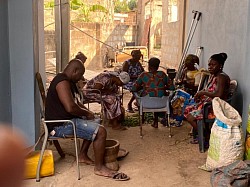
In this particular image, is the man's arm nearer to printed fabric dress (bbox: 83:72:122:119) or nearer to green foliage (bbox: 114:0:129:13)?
printed fabric dress (bbox: 83:72:122:119)

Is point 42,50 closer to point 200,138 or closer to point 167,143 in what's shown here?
point 167,143

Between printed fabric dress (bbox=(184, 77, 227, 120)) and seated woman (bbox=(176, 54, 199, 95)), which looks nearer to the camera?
printed fabric dress (bbox=(184, 77, 227, 120))

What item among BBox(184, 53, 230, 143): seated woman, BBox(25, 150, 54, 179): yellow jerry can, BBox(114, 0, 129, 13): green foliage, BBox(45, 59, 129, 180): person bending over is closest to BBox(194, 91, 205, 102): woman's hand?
BBox(184, 53, 230, 143): seated woman

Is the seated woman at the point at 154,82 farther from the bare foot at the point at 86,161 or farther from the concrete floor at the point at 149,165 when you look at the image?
the bare foot at the point at 86,161

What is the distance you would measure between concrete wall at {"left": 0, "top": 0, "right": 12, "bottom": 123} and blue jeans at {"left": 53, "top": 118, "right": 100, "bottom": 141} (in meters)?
0.60

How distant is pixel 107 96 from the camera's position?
16.4ft

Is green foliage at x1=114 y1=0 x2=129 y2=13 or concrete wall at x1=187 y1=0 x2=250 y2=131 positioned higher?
green foliage at x1=114 y1=0 x2=129 y2=13

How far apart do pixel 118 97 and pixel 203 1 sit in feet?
9.95

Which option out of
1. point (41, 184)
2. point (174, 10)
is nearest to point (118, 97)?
point (41, 184)

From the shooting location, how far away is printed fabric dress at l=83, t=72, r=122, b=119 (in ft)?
16.3

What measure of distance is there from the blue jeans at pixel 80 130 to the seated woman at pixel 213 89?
56.3 inches

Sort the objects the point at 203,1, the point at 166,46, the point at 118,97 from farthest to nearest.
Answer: the point at 166,46 < the point at 203,1 < the point at 118,97

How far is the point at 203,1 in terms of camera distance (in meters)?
6.76

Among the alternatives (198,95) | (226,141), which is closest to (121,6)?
(198,95)
